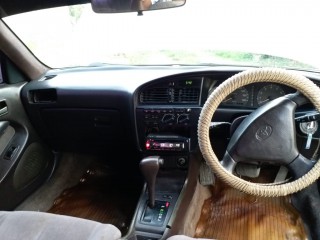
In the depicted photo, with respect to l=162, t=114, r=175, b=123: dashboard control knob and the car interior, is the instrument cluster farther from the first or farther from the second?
l=162, t=114, r=175, b=123: dashboard control knob

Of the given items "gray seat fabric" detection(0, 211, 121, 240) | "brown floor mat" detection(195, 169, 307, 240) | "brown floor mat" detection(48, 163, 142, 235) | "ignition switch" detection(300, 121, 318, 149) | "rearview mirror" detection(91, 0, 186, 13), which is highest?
"rearview mirror" detection(91, 0, 186, 13)

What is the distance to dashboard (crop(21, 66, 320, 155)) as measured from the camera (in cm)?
172

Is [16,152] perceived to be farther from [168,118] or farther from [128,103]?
[168,118]

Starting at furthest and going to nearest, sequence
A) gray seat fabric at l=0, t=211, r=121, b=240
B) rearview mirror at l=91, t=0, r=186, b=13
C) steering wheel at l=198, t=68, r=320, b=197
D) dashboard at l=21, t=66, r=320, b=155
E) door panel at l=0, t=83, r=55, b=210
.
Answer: door panel at l=0, t=83, r=55, b=210
dashboard at l=21, t=66, r=320, b=155
rearview mirror at l=91, t=0, r=186, b=13
steering wheel at l=198, t=68, r=320, b=197
gray seat fabric at l=0, t=211, r=121, b=240

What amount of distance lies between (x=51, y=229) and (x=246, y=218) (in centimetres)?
124

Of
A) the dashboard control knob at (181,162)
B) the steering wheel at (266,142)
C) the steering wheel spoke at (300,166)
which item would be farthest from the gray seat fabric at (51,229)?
the dashboard control knob at (181,162)

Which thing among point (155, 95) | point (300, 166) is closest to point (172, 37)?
point (155, 95)

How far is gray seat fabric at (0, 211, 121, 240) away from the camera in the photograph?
112 cm

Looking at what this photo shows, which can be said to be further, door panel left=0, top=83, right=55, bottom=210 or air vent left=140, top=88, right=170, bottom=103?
door panel left=0, top=83, right=55, bottom=210

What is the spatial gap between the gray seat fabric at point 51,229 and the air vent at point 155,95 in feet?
2.68

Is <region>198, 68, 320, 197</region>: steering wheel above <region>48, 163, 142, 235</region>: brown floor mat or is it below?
above

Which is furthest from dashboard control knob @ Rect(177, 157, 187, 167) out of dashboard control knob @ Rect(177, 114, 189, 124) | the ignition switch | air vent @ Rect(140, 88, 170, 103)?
the ignition switch

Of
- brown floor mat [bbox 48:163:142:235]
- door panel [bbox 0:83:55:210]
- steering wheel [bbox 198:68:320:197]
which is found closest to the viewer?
steering wheel [bbox 198:68:320:197]

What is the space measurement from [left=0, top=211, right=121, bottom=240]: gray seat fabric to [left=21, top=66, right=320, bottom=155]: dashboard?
0.77 meters
